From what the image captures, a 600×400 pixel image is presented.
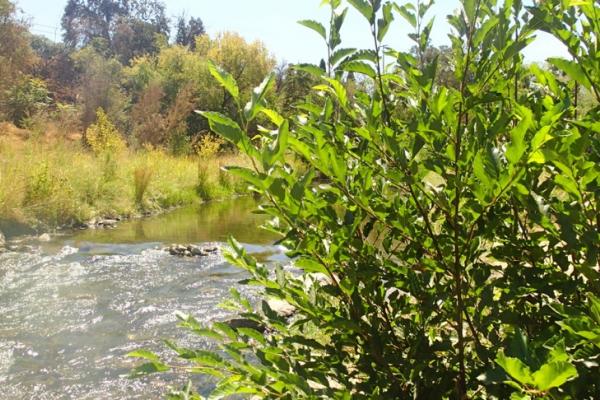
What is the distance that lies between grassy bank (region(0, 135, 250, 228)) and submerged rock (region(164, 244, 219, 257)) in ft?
7.98

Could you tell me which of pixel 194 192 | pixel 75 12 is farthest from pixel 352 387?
pixel 75 12

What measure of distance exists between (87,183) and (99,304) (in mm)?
5195

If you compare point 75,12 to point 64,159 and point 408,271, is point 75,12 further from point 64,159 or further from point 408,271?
point 408,271

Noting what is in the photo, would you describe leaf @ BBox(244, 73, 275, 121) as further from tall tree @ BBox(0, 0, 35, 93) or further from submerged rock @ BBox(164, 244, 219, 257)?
tall tree @ BBox(0, 0, 35, 93)

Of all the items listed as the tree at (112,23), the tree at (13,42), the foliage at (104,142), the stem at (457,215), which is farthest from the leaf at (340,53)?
the tree at (112,23)

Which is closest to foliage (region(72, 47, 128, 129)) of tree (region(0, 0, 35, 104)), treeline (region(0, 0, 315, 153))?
treeline (region(0, 0, 315, 153))

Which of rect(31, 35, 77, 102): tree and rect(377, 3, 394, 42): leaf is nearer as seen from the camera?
rect(377, 3, 394, 42): leaf

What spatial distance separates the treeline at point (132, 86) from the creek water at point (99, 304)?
5.09 meters

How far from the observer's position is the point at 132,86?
27.9m

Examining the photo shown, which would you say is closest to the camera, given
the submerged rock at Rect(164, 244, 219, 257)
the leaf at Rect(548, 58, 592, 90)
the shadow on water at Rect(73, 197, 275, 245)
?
the leaf at Rect(548, 58, 592, 90)

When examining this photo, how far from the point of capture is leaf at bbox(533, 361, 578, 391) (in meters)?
0.57

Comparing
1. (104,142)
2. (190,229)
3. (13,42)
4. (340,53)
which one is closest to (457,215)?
(340,53)

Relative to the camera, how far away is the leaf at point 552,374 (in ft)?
1.88

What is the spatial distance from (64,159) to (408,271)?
10133mm
